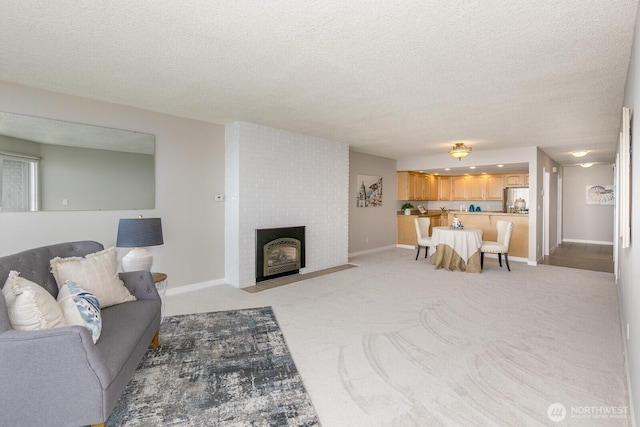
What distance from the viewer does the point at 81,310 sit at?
1.84 metres

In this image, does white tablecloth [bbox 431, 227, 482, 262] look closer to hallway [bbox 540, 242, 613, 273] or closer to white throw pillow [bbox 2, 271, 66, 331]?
hallway [bbox 540, 242, 613, 273]

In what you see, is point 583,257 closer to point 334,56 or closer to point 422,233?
point 422,233

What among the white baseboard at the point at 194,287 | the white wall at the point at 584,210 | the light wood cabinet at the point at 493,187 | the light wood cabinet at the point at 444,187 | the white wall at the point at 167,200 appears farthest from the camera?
the light wood cabinet at the point at 444,187

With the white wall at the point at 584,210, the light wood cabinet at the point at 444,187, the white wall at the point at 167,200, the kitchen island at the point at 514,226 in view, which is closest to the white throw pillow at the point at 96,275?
the white wall at the point at 167,200

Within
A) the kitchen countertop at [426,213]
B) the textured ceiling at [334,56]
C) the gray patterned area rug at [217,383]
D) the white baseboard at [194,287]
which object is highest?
the textured ceiling at [334,56]

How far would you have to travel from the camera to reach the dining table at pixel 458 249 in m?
5.71

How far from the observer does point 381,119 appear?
4.50 meters

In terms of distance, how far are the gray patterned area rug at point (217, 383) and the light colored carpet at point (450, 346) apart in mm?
161

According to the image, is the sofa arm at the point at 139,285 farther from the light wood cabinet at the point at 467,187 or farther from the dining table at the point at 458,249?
the light wood cabinet at the point at 467,187

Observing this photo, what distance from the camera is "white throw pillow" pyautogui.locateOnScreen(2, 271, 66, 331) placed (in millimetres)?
1568

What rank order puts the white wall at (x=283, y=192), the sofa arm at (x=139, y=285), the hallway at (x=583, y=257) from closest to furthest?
the sofa arm at (x=139, y=285) < the white wall at (x=283, y=192) < the hallway at (x=583, y=257)

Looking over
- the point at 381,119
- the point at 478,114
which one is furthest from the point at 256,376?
the point at 478,114

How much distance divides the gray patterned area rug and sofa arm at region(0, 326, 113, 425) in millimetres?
401

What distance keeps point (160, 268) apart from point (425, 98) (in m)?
3.97
